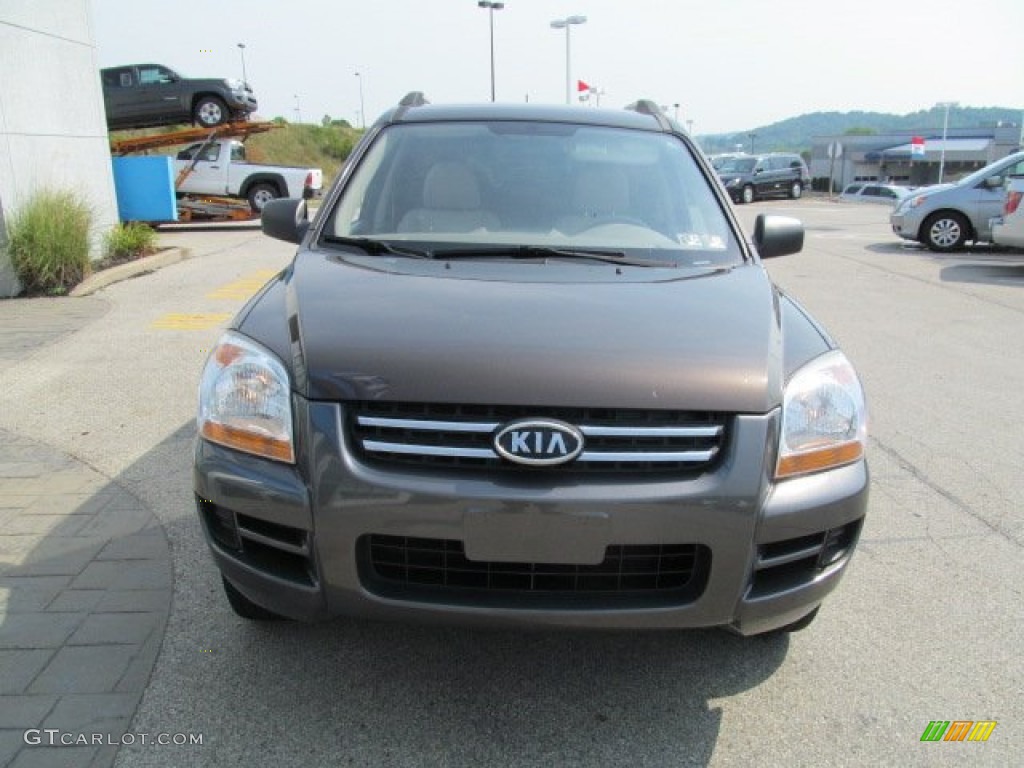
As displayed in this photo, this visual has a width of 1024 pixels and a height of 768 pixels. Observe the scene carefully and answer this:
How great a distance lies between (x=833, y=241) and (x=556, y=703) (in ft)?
55.8

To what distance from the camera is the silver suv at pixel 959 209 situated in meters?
14.3

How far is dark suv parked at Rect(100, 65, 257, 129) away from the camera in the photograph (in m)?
20.0

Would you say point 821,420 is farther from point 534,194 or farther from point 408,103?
point 408,103

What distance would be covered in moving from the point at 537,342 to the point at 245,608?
1.36 metres

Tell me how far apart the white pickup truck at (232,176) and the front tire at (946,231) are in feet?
40.4

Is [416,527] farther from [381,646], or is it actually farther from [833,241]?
[833,241]

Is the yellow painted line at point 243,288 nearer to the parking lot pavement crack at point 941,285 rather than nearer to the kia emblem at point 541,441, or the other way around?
the kia emblem at point 541,441

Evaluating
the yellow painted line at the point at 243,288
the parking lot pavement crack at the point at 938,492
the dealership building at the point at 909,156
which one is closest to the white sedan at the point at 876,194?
the yellow painted line at the point at 243,288

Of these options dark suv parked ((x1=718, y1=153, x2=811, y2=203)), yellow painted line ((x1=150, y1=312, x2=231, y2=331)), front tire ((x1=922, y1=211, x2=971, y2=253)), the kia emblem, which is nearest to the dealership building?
dark suv parked ((x1=718, y1=153, x2=811, y2=203))

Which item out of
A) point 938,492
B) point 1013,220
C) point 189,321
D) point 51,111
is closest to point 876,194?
point 1013,220

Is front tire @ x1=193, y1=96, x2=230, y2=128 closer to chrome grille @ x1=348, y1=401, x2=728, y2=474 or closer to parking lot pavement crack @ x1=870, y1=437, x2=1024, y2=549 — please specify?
parking lot pavement crack @ x1=870, y1=437, x2=1024, y2=549

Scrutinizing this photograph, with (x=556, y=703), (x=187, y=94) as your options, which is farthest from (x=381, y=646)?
(x=187, y=94)

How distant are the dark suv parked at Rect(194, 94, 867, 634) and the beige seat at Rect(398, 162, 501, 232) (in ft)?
2.41

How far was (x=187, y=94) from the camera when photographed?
20.0 m
